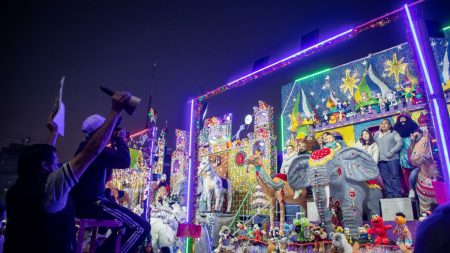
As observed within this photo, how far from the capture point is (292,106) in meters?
10.4

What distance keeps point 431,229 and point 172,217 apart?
9622mm

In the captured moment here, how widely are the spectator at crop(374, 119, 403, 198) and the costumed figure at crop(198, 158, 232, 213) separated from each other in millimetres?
5244

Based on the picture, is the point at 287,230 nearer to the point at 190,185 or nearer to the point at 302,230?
the point at 302,230

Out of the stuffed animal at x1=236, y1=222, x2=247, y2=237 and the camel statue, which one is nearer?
the stuffed animal at x1=236, y1=222, x2=247, y2=237

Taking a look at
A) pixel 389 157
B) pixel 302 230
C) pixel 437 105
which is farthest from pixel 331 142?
pixel 437 105

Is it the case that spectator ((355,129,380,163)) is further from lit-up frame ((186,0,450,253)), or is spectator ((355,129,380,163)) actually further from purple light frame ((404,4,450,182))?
purple light frame ((404,4,450,182))

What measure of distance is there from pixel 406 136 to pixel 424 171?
103 centimetres

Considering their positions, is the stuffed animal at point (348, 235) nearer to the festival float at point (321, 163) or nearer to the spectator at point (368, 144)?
the festival float at point (321, 163)

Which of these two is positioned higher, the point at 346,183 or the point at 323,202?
the point at 346,183

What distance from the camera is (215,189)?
1051 cm

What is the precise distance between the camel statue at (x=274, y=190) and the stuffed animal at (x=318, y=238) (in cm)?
217

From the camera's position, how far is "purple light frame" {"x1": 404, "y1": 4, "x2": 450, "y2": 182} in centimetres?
323

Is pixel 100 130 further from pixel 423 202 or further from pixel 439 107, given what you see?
pixel 423 202

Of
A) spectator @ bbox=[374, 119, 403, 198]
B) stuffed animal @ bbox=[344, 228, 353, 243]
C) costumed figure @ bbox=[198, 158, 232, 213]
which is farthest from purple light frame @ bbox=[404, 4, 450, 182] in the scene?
costumed figure @ bbox=[198, 158, 232, 213]
